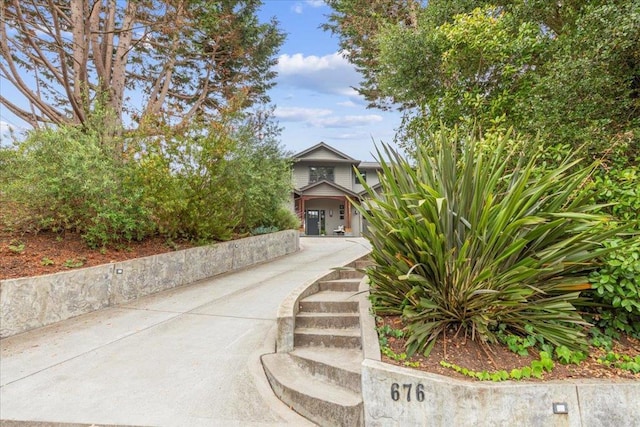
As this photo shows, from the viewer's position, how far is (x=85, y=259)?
5.82 metres

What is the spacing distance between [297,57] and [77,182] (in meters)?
11.8

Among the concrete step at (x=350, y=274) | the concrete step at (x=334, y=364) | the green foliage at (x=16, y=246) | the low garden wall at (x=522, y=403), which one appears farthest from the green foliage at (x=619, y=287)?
the green foliage at (x=16, y=246)

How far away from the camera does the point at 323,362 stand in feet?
10.6

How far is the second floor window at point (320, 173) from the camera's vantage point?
1006 inches

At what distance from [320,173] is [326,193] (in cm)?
284

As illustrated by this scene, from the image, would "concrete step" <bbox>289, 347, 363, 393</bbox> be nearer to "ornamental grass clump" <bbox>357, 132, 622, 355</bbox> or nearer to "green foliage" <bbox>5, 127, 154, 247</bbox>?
"ornamental grass clump" <bbox>357, 132, 622, 355</bbox>

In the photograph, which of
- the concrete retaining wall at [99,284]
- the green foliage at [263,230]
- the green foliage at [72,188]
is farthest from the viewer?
the green foliage at [263,230]

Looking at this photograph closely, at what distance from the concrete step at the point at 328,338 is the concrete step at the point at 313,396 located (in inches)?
11.8

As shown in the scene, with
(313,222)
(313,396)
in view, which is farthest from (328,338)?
(313,222)

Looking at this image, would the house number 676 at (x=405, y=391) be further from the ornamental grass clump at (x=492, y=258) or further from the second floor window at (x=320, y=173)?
the second floor window at (x=320, y=173)

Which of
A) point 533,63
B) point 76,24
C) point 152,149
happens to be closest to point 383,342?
point 533,63

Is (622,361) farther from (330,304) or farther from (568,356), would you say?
(330,304)

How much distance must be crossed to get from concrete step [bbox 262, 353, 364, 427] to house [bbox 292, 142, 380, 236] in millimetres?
20171

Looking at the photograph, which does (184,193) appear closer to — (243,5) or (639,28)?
(639,28)
